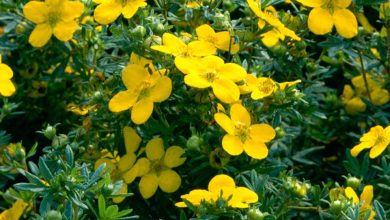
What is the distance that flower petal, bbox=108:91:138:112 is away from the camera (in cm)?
190

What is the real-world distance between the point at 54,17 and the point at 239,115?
2.20ft

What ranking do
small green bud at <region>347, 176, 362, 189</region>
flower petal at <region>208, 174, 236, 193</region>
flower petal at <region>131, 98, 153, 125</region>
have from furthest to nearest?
small green bud at <region>347, 176, 362, 189</region>
flower petal at <region>131, 98, 153, 125</region>
flower petal at <region>208, 174, 236, 193</region>

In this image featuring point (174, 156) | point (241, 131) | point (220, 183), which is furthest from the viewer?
point (174, 156)

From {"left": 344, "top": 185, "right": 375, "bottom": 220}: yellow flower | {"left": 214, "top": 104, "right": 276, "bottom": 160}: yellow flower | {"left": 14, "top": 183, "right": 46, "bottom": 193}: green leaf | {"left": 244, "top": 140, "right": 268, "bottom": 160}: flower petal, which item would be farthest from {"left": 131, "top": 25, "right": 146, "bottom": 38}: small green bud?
{"left": 344, "top": 185, "right": 375, "bottom": 220}: yellow flower

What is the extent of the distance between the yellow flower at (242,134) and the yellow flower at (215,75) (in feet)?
0.16

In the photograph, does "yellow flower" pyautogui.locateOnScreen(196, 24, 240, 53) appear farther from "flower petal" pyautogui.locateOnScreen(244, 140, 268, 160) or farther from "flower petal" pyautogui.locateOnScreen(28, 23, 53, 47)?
"flower petal" pyautogui.locateOnScreen(28, 23, 53, 47)

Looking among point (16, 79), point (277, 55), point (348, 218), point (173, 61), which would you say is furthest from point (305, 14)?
point (16, 79)

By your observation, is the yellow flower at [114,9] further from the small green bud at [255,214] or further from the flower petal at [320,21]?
the small green bud at [255,214]

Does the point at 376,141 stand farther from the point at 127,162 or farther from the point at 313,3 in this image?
the point at 127,162

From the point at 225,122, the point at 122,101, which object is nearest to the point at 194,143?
the point at 225,122

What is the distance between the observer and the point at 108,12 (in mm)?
2043

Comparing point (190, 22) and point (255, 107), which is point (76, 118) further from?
point (255, 107)

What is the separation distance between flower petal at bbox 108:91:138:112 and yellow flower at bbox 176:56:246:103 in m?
0.16

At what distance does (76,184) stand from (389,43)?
1236mm
